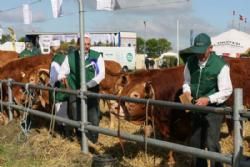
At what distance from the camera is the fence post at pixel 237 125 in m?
4.57

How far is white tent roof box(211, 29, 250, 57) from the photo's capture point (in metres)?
27.4

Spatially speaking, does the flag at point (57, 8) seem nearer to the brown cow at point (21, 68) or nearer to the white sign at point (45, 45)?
the brown cow at point (21, 68)

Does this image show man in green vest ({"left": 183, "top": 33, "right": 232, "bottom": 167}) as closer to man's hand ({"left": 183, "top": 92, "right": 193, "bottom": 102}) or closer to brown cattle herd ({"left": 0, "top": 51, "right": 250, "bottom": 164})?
man's hand ({"left": 183, "top": 92, "right": 193, "bottom": 102})

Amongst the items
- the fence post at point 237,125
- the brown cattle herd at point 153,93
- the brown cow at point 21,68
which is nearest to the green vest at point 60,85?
the brown cattle herd at point 153,93

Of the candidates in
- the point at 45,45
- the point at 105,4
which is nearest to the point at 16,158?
the point at 105,4

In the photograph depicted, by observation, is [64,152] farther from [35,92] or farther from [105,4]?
[35,92]

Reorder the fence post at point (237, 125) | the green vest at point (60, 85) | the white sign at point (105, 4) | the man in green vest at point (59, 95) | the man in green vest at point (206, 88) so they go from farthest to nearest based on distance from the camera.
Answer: the green vest at point (60, 85), the man in green vest at point (59, 95), the white sign at point (105, 4), the man in green vest at point (206, 88), the fence post at point (237, 125)

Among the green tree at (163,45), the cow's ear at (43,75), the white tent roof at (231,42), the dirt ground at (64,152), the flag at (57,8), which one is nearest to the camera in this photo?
the dirt ground at (64,152)

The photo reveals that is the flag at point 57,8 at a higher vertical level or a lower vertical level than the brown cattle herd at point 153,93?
higher

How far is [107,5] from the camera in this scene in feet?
23.9

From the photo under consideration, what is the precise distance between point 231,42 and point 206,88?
2326cm

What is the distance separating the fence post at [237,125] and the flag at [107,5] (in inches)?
126

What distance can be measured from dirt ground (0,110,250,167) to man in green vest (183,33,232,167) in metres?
1.33

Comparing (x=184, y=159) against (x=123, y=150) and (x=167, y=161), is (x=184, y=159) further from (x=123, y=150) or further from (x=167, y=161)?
(x=123, y=150)
